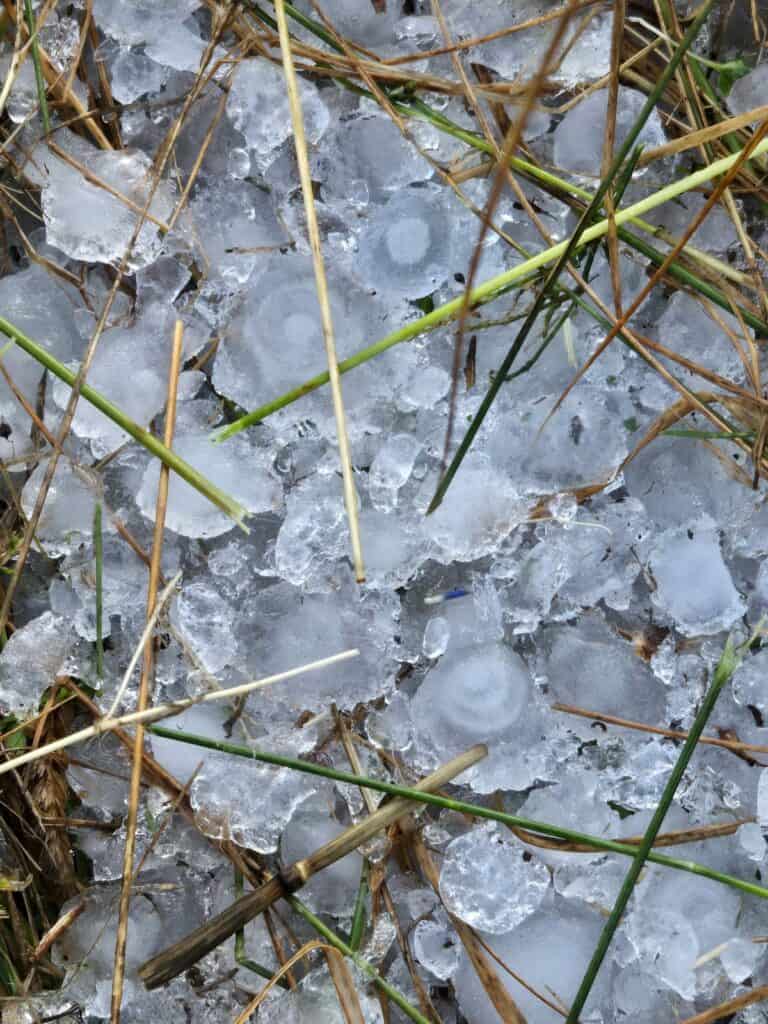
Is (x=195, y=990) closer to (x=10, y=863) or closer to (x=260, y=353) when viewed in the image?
(x=10, y=863)

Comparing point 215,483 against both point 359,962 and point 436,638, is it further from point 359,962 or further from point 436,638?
point 359,962

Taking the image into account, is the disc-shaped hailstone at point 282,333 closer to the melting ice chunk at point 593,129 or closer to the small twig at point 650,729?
the melting ice chunk at point 593,129

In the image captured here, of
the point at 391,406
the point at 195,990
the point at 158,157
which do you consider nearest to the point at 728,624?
the point at 391,406

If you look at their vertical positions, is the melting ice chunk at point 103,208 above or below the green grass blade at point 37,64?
below

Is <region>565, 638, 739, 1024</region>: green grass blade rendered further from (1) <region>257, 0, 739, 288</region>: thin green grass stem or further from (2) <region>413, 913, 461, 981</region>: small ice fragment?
(1) <region>257, 0, 739, 288</region>: thin green grass stem

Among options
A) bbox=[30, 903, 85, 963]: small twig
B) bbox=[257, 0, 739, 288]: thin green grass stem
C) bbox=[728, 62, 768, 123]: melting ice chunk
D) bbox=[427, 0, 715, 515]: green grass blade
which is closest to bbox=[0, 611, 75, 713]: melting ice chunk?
bbox=[30, 903, 85, 963]: small twig

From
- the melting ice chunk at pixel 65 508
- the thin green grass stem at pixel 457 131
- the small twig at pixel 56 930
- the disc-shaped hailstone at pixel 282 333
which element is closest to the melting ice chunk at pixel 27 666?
the melting ice chunk at pixel 65 508
